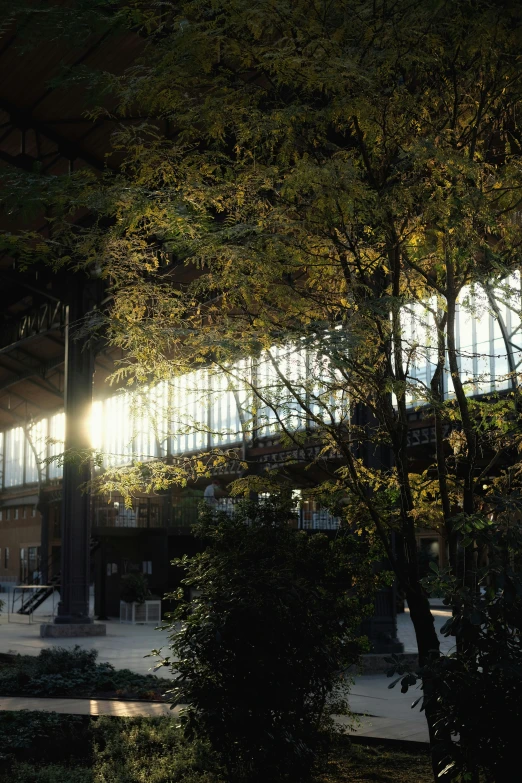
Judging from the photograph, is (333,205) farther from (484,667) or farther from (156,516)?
(156,516)

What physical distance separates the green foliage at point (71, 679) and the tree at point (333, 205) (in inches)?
225

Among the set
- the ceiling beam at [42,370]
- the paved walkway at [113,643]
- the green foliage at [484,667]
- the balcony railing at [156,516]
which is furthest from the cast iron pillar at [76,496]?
the green foliage at [484,667]

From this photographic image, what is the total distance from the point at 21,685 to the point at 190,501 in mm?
22023

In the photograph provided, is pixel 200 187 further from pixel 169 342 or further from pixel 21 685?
pixel 21 685

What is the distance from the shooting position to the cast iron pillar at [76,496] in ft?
68.6

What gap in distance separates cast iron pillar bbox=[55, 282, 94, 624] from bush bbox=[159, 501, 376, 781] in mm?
15211

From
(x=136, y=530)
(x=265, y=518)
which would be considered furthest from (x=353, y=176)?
(x=136, y=530)

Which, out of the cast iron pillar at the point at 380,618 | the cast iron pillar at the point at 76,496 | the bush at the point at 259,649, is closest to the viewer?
the bush at the point at 259,649

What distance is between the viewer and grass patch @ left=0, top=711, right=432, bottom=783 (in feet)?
20.6

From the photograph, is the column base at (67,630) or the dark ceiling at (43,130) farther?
the column base at (67,630)

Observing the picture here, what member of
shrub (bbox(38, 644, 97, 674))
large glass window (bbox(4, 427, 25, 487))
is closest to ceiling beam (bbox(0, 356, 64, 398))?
large glass window (bbox(4, 427, 25, 487))

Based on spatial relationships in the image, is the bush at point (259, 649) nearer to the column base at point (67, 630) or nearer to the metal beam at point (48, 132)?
the metal beam at point (48, 132)

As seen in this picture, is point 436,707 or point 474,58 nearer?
point 436,707

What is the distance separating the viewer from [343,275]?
6.23 metres
